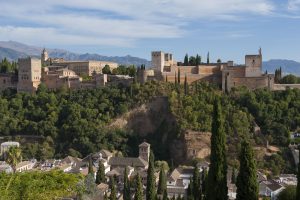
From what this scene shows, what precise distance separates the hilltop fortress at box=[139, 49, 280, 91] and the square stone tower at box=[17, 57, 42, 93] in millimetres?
Answer: 16358

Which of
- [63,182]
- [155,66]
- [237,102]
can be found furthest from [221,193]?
[155,66]

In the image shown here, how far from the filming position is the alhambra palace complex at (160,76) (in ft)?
219

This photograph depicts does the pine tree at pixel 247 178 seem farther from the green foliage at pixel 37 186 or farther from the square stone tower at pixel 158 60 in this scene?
the square stone tower at pixel 158 60

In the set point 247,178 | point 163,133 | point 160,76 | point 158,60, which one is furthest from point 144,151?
point 247,178

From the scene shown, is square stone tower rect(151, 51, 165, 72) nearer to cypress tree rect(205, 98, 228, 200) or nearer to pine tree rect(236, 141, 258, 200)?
cypress tree rect(205, 98, 228, 200)

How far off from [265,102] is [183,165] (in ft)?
44.3

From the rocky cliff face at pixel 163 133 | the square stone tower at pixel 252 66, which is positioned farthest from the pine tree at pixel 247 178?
the square stone tower at pixel 252 66

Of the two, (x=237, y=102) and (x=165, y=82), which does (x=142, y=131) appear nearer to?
(x=165, y=82)

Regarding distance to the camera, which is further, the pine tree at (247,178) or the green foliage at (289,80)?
the green foliage at (289,80)

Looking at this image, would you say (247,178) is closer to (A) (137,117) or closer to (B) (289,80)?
(A) (137,117)

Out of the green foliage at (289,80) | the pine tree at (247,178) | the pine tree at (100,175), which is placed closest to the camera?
the pine tree at (247,178)

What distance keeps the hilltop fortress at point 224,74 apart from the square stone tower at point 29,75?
16358mm

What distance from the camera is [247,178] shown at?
65.0 feet

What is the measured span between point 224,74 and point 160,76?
8.70 meters
